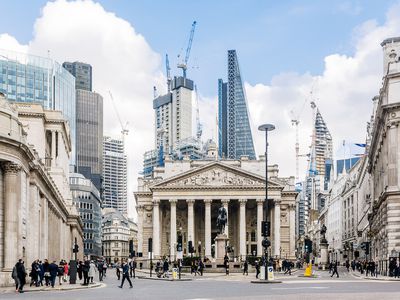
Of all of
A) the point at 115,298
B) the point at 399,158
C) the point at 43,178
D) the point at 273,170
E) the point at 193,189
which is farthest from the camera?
the point at 273,170

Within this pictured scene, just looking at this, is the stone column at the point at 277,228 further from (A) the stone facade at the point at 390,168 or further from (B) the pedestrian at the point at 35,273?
(B) the pedestrian at the point at 35,273

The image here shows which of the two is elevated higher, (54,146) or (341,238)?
(54,146)

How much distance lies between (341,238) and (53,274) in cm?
14311

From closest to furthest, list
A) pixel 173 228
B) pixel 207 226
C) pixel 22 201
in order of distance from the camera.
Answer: pixel 22 201 → pixel 173 228 → pixel 207 226

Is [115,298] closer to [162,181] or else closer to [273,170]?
[162,181]

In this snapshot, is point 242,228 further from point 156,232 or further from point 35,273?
point 35,273

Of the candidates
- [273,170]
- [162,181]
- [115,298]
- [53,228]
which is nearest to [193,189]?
[162,181]

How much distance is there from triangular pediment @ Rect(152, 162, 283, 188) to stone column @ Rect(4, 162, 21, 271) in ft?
322

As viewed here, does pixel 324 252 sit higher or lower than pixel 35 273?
lower

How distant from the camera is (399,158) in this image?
233 feet

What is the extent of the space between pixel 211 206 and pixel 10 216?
106226 mm

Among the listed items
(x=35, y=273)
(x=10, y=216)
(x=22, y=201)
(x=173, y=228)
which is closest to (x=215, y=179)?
(x=173, y=228)

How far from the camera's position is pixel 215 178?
150000 millimetres

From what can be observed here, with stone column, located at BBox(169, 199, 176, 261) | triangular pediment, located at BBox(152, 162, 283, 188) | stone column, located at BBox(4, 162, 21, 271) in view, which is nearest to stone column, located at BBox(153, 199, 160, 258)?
stone column, located at BBox(169, 199, 176, 261)
